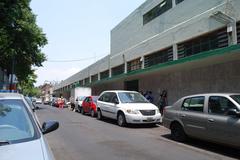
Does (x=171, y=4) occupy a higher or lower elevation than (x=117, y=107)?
higher

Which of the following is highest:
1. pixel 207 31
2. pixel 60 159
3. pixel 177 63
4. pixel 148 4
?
pixel 148 4

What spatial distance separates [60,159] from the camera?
728 centimetres

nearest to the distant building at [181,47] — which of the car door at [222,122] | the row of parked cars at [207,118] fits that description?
the row of parked cars at [207,118]

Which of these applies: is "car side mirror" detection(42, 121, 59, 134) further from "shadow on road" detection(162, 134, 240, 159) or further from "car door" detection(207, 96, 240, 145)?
"shadow on road" detection(162, 134, 240, 159)

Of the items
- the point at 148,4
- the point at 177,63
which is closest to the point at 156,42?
the point at 148,4

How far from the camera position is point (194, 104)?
9469mm

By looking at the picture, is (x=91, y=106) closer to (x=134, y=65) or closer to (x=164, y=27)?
(x=164, y=27)

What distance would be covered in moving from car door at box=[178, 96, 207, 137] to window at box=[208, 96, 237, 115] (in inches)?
9.8

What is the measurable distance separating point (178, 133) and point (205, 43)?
9112 mm

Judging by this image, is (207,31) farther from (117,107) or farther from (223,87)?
(117,107)

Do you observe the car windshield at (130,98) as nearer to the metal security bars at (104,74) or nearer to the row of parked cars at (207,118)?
the row of parked cars at (207,118)

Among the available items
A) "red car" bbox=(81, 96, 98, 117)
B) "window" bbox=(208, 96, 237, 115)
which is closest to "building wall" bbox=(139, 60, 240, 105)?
"red car" bbox=(81, 96, 98, 117)

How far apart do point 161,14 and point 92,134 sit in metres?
15.3

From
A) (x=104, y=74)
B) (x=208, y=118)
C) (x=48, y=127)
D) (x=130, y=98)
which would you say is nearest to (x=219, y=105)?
(x=208, y=118)
